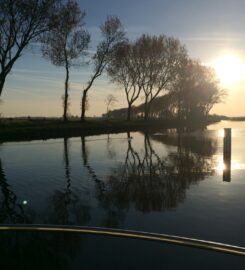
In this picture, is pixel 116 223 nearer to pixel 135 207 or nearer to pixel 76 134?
pixel 135 207

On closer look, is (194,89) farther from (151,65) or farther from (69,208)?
(69,208)

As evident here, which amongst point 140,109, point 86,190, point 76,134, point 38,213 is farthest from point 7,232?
point 140,109

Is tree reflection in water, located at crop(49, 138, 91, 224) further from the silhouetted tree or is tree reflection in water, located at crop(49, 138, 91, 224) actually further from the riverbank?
the silhouetted tree

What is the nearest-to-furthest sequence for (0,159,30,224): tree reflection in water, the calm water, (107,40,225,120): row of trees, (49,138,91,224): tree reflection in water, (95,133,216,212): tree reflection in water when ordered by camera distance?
the calm water
(49,138,91,224): tree reflection in water
(0,159,30,224): tree reflection in water
(95,133,216,212): tree reflection in water
(107,40,225,120): row of trees

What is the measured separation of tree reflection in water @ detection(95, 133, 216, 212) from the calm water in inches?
1.1

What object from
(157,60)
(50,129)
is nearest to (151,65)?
(157,60)

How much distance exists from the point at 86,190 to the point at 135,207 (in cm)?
307

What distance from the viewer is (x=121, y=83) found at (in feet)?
242

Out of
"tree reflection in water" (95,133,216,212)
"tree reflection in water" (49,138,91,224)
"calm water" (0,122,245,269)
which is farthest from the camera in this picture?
"tree reflection in water" (95,133,216,212)

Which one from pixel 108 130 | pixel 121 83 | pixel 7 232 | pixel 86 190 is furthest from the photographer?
pixel 121 83

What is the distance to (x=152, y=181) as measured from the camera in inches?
590

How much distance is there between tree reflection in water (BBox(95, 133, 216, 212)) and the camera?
11.4m

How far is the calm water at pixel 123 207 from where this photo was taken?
707 cm

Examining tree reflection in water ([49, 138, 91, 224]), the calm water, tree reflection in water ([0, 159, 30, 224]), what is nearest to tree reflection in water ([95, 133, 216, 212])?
the calm water
